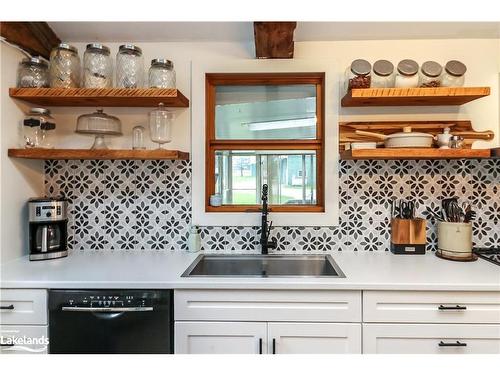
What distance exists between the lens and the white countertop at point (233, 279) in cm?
139

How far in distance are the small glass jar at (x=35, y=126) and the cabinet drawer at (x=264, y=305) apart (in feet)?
4.06

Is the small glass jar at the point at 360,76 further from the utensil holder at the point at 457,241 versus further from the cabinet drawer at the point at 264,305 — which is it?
the cabinet drawer at the point at 264,305

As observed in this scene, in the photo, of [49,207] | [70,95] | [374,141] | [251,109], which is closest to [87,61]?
[70,95]

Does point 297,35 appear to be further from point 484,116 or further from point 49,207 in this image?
point 49,207

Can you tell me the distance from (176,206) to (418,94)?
1.50 meters

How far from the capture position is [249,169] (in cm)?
209

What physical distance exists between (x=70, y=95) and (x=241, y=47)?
1012 millimetres

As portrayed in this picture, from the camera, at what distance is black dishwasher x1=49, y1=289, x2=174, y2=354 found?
1.38m

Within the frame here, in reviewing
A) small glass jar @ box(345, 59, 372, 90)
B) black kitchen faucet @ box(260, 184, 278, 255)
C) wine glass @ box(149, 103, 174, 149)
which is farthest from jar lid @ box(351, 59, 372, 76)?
wine glass @ box(149, 103, 174, 149)

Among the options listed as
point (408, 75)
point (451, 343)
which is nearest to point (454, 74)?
point (408, 75)

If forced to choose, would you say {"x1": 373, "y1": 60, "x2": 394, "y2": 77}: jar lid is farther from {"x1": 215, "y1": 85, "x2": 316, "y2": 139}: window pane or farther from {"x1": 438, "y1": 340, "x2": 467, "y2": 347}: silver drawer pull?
{"x1": 438, "y1": 340, "x2": 467, "y2": 347}: silver drawer pull

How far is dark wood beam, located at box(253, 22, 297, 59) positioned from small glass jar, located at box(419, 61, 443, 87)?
2.41 feet

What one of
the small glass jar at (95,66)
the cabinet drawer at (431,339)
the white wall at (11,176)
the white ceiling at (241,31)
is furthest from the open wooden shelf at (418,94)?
the white wall at (11,176)

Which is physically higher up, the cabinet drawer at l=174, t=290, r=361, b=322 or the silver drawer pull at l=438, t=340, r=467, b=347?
the cabinet drawer at l=174, t=290, r=361, b=322
